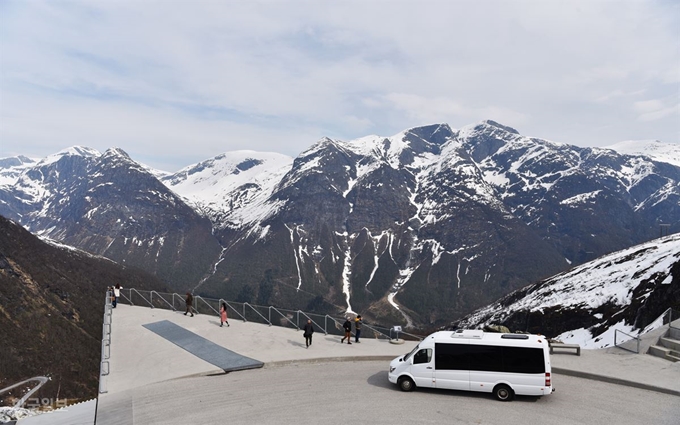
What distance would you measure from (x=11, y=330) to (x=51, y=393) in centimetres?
3241

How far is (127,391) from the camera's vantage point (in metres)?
22.8

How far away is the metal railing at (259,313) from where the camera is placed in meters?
32.0

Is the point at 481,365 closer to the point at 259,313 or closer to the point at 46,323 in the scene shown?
the point at 259,313

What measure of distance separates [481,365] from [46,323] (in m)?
145

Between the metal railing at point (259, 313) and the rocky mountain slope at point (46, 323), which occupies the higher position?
the metal railing at point (259, 313)

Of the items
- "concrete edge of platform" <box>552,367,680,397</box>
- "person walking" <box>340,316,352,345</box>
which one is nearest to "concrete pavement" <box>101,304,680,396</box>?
"concrete edge of platform" <box>552,367,680,397</box>

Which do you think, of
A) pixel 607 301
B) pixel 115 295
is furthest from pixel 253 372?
pixel 607 301

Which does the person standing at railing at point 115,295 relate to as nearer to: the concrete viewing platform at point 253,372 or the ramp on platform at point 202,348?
the ramp on platform at point 202,348

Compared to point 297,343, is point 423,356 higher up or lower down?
higher up

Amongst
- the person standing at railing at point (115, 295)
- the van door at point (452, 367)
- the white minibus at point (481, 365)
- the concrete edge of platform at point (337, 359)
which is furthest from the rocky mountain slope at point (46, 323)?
the van door at point (452, 367)

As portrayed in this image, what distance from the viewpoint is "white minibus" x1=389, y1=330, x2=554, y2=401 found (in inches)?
759

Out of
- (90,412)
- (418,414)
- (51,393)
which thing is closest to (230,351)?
(90,412)

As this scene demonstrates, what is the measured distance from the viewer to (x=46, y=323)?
12925 cm

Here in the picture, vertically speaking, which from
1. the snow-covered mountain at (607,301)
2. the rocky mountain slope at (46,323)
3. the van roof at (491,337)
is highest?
the van roof at (491,337)
